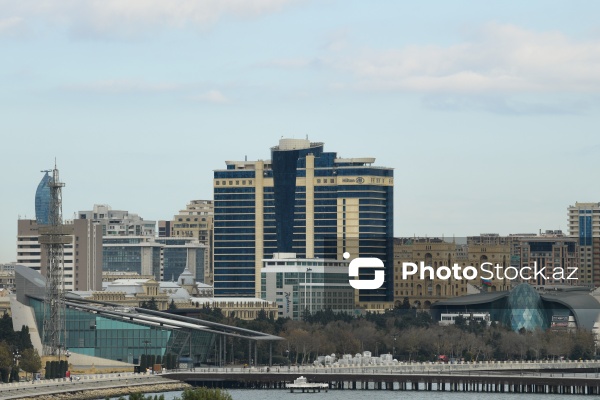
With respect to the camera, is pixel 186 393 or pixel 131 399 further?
pixel 186 393

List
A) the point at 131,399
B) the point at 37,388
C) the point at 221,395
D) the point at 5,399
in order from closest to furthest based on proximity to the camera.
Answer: the point at 131,399
the point at 221,395
the point at 5,399
the point at 37,388

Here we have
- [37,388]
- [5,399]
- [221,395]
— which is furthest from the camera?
[37,388]

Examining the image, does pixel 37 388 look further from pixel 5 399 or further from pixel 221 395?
pixel 221 395

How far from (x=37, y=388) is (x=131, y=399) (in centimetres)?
5680

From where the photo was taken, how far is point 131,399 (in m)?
133

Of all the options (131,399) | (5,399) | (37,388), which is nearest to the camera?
(131,399)

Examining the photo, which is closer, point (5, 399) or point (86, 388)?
point (5, 399)

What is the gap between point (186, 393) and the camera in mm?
142000

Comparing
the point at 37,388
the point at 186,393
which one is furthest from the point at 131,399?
the point at 37,388

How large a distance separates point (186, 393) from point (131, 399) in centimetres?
932

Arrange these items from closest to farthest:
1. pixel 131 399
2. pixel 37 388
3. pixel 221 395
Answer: pixel 131 399 < pixel 221 395 < pixel 37 388

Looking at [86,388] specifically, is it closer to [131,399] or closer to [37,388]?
[37,388]

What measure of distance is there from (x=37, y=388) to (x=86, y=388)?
24.3ft

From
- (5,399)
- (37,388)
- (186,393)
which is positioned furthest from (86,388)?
(186,393)
